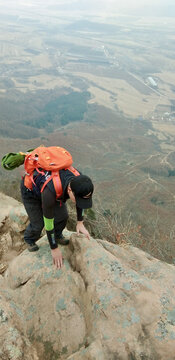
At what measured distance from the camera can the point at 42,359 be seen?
340cm

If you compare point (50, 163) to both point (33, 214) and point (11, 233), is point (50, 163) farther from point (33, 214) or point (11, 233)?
point (11, 233)

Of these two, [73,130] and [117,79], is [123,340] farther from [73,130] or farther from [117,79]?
[117,79]

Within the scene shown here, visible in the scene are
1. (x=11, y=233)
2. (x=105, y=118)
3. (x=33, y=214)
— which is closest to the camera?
(x=33, y=214)

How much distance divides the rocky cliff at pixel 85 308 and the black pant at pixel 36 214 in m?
0.32

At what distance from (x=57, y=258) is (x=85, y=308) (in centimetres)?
91

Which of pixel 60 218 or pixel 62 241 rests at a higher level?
pixel 60 218

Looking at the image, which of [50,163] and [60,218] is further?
[60,218]

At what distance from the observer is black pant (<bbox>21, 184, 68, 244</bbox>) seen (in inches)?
176

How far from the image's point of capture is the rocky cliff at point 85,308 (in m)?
3.23

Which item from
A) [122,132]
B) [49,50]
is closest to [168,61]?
[49,50]

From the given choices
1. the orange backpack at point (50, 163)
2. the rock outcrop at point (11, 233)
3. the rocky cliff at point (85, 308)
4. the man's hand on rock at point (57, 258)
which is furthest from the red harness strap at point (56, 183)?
the rock outcrop at point (11, 233)

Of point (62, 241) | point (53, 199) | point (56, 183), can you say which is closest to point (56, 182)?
point (56, 183)

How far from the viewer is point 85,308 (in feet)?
12.5

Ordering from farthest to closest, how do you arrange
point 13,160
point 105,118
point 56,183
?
point 105,118 < point 13,160 < point 56,183
